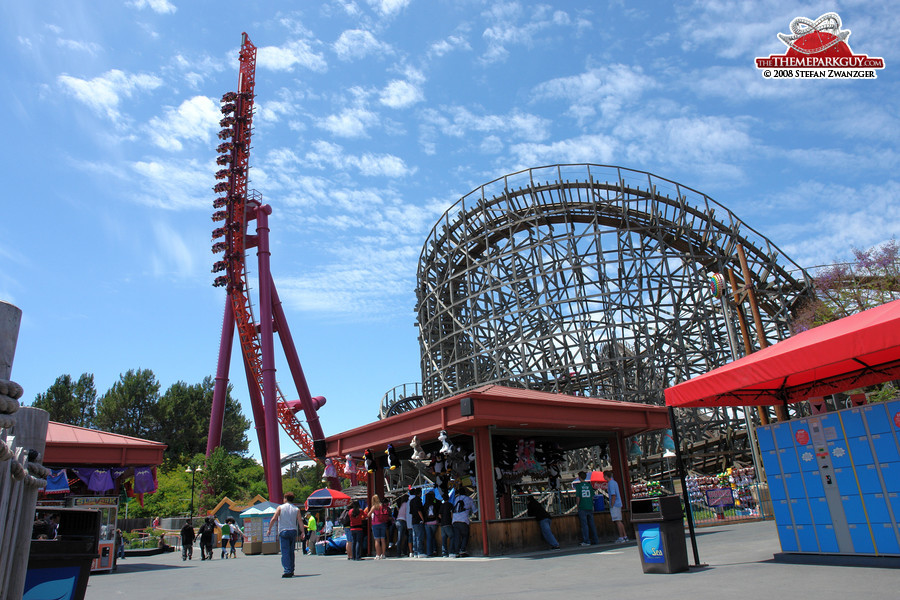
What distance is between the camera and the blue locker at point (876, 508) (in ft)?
21.9

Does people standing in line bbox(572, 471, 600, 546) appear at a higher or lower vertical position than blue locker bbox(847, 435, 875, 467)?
lower

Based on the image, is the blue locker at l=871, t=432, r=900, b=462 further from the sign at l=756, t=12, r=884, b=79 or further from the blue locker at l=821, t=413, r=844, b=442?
the sign at l=756, t=12, r=884, b=79

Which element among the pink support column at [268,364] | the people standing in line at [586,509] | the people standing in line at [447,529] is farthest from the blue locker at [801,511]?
the pink support column at [268,364]

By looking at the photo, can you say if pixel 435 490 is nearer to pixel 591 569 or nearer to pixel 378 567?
pixel 378 567

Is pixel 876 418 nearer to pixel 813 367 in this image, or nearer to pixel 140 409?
pixel 813 367

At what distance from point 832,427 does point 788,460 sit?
2.44ft

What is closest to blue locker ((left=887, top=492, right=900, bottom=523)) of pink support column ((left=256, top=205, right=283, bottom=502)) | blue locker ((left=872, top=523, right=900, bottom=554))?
blue locker ((left=872, top=523, right=900, bottom=554))

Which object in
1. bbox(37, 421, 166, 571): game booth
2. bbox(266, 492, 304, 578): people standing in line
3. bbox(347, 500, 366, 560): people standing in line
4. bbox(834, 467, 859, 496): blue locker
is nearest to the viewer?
bbox(834, 467, 859, 496): blue locker

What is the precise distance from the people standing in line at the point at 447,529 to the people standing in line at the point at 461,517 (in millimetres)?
138

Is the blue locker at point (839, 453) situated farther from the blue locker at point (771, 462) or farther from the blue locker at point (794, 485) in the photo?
the blue locker at point (771, 462)

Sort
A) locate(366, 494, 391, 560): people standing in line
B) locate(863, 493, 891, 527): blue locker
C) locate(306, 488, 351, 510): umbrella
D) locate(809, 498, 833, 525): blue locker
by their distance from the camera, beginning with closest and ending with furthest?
locate(863, 493, 891, 527): blue locker
locate(809, 498, 833, 525): blue locker
locate(366, 494, 391, 560): people standing in line
locate(306, 488, 351, 510): umbrella

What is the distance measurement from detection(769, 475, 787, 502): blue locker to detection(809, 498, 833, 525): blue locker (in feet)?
1.26

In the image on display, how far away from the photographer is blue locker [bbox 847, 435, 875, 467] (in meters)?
6.93

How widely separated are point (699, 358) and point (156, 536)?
26.8 meters
